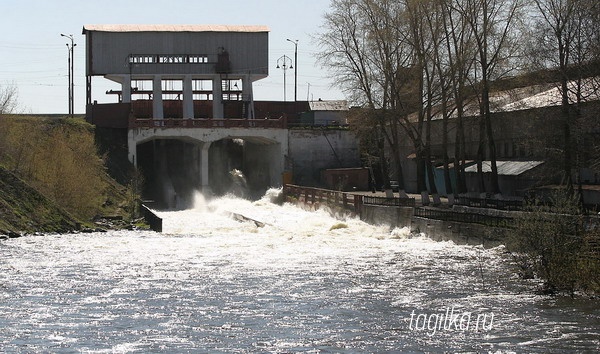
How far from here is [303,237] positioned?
4606 centimetres

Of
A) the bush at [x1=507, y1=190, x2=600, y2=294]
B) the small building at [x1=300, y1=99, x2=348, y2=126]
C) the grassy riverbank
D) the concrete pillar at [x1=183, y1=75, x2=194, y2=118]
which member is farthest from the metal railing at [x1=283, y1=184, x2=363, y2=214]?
the bush at [x1=507, y1=190, x2=600, y2=294]

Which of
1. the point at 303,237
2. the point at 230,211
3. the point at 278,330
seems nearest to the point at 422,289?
the point at 278,330

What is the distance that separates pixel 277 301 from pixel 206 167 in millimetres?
50649

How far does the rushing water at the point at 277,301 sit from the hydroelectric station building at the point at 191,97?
1350 inches

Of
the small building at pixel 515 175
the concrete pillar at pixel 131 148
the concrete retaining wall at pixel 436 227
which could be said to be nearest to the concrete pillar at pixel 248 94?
the concrete pillar at pixel 131 148

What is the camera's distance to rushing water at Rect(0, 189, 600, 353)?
21297 millimetres

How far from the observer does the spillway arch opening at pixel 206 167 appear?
7756 centimetres

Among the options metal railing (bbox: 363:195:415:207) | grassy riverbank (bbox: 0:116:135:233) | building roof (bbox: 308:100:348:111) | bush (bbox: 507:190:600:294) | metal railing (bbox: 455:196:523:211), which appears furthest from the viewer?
building roof (bbox: 308:100:348:111)

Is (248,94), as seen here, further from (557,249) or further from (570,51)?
(557,249)

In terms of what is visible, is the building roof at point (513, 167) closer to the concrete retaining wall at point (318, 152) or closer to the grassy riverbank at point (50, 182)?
the grassy riverbank at point (50, 182)

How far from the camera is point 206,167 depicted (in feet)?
251

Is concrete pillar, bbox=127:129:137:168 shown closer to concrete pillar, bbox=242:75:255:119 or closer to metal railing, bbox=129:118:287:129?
metal railing, bbox=129:118:287:129

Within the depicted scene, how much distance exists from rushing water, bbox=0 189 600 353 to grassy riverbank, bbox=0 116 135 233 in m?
5.86

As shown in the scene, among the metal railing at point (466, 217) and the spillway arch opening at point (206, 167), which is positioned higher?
the spillway arch opening at point (206, 167)
